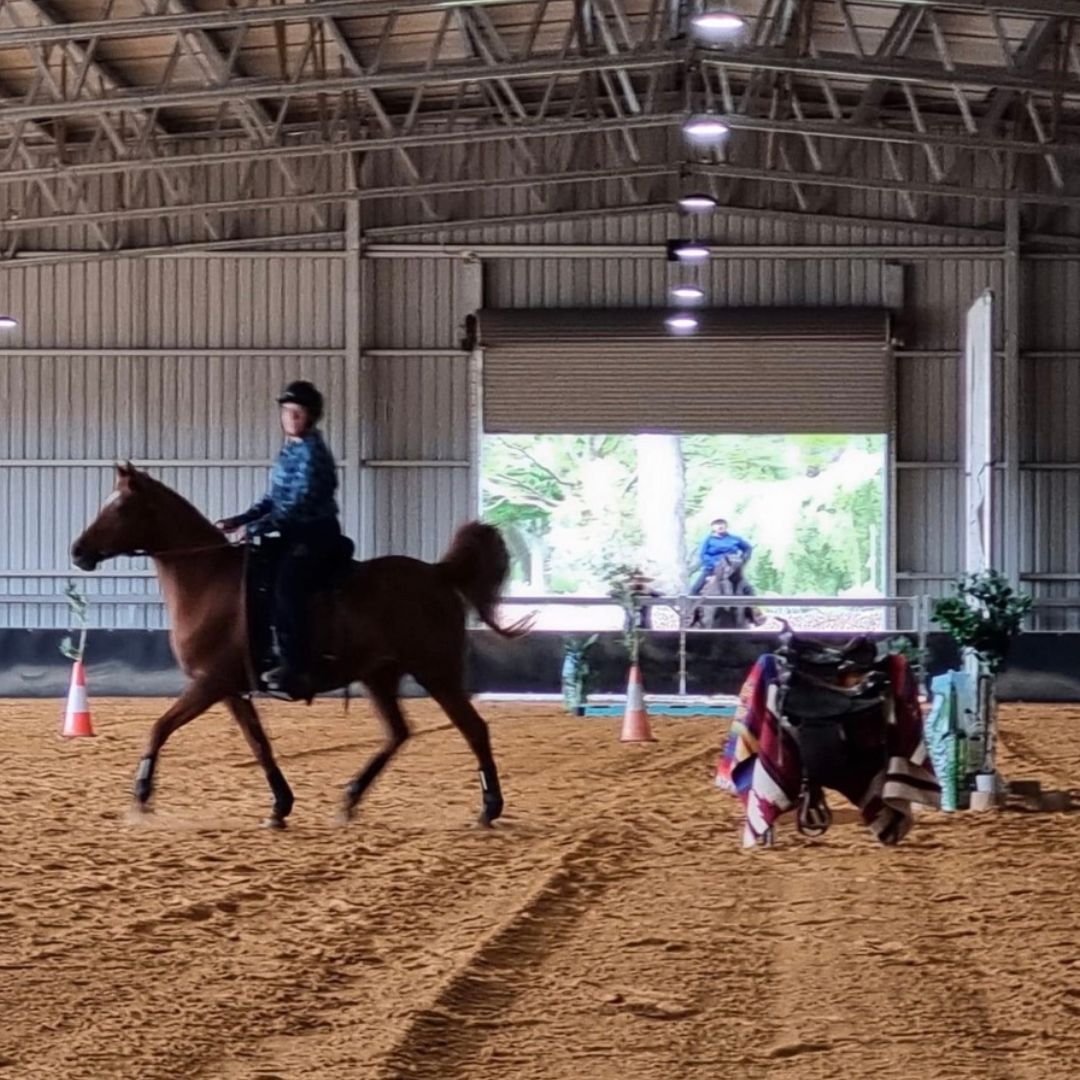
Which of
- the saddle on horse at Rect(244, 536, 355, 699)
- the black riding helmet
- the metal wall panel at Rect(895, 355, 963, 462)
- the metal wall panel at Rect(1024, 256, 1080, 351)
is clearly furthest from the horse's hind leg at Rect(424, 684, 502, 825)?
the metal wall panel at Rect(1024, 256, 1080, 351)

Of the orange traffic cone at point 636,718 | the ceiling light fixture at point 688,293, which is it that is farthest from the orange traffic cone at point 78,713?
the ceiling light fixture at point 688,293

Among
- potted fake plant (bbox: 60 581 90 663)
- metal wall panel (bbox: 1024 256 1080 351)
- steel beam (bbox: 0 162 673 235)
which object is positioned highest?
steel beam (bbox: 0 162 673 235)

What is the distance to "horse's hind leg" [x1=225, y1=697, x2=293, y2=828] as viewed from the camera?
349 inches

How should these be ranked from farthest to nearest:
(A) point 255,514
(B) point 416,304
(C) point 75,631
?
1. (B) point 416,304
2. (C) point 75,631
3. (A) point 255,514

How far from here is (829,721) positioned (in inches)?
309

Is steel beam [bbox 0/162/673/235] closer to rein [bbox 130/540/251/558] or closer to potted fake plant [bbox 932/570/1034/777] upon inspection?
potted fake plant [bbox 932/570/1034/777]

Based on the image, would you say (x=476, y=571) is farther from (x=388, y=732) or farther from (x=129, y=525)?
(x=129, y=525)

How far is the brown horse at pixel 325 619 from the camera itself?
8.83 meters

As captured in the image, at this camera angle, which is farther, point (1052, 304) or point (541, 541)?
point (541, 541)

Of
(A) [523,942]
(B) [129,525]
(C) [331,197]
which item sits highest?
(C) [331,197]

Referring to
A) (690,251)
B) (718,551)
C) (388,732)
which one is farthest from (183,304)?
(388,732)

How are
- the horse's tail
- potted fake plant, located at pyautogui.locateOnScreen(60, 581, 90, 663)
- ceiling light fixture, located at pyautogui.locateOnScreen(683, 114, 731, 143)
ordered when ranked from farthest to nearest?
ceiling light fixture, located at pyautogui.locateOnScreen(683, 114, 731, 143)
potted fake plant, located at pyautogui.locateOnScreen(60, 581, 90, 663)
the horse's tail

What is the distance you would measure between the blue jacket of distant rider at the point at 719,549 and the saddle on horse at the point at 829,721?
16544 millimetres

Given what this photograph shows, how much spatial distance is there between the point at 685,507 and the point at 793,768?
17.8 meters
